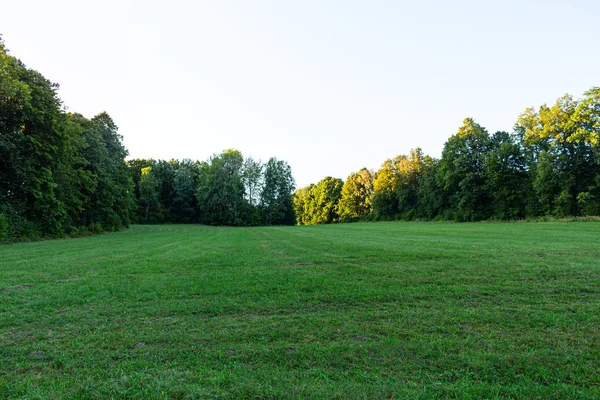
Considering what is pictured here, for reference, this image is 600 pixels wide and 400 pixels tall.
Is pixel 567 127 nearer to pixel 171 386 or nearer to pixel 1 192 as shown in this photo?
pixel 171 386

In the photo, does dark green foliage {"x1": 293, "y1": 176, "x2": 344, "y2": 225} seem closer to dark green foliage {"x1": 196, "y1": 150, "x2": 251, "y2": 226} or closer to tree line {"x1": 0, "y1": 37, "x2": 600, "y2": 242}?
tree line {"x1": 0, "y1": 37, "x2": 600, "y2": 242}

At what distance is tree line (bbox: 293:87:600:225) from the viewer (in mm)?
35562

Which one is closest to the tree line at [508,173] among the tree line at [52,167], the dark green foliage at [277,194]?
the dark green foliage at [277,194]

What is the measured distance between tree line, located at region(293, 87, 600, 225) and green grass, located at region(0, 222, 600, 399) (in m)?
37.8

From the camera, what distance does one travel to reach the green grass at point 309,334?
2.90 metres

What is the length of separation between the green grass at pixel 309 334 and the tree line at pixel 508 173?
37798 millimetres

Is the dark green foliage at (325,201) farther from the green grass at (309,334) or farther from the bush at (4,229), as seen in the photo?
the green grass at (309,334)

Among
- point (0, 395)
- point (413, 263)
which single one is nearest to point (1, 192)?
point (0, 395)

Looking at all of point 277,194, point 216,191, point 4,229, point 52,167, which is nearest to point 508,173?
point 277,194

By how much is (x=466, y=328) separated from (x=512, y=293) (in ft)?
7.48

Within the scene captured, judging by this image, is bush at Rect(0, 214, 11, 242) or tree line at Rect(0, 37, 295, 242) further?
tree line at Rect(0, 37, 295, 242)

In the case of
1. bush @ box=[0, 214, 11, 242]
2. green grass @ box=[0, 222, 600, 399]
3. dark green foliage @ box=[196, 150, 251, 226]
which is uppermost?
dark green foliage @ box=[196, 150, 251, 226]

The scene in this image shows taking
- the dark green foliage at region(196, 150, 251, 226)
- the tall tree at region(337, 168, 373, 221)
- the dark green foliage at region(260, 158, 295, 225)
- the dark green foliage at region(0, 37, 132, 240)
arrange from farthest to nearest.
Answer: the tall tree at region(337, 168, 373, 221)
the dark green foliage at region(260, 158, 295, 225)
the dark green foliage at region(196, 150, 251, 226)
the dark green foliage at region(0, 37, 132, 240)

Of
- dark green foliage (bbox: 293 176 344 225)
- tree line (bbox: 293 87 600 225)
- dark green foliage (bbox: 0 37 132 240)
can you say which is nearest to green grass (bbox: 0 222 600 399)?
dark green foliage (bbox: 0 37 132 240)
